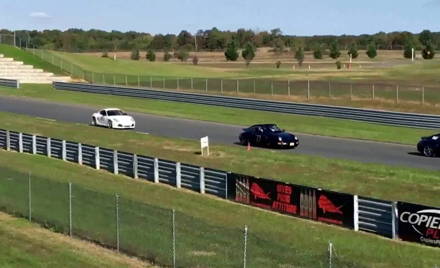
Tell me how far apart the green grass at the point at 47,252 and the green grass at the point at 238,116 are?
24.3 metres

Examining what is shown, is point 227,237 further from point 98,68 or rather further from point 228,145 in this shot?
point 98,68

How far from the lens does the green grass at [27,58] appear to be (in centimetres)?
9094

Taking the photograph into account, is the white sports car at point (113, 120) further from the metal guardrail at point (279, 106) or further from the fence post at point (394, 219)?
the fence post at point (394, 219)

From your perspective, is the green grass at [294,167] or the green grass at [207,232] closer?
the green grass at [207,232]

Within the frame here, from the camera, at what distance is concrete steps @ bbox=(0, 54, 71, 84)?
8381 centimetres

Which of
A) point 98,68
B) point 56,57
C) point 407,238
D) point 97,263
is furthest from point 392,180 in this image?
point 98,68

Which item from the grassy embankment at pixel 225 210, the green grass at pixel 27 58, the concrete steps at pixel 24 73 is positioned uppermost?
the green grass at pixel 27 58

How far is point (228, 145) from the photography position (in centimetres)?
3906

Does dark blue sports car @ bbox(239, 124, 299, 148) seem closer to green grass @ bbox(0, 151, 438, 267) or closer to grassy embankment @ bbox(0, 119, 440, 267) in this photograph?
grassy embankment @ bbox(0, 119, 440, 267)

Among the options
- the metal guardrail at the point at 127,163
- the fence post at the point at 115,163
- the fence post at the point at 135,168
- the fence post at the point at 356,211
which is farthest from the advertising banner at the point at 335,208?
the fence post at the point at 115,163

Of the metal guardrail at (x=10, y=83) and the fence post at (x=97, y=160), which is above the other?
the metal guardrail at (x=10, y=83)

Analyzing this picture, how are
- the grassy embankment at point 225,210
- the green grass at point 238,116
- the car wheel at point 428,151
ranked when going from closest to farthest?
the grassy embankment at point 225,210 < the car wheel at point 428,151 < the green grass at point 238,116

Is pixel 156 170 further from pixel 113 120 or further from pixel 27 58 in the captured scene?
pixel 27 58

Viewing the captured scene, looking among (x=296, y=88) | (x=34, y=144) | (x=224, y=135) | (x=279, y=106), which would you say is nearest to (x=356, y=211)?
(x=34, y=144)
